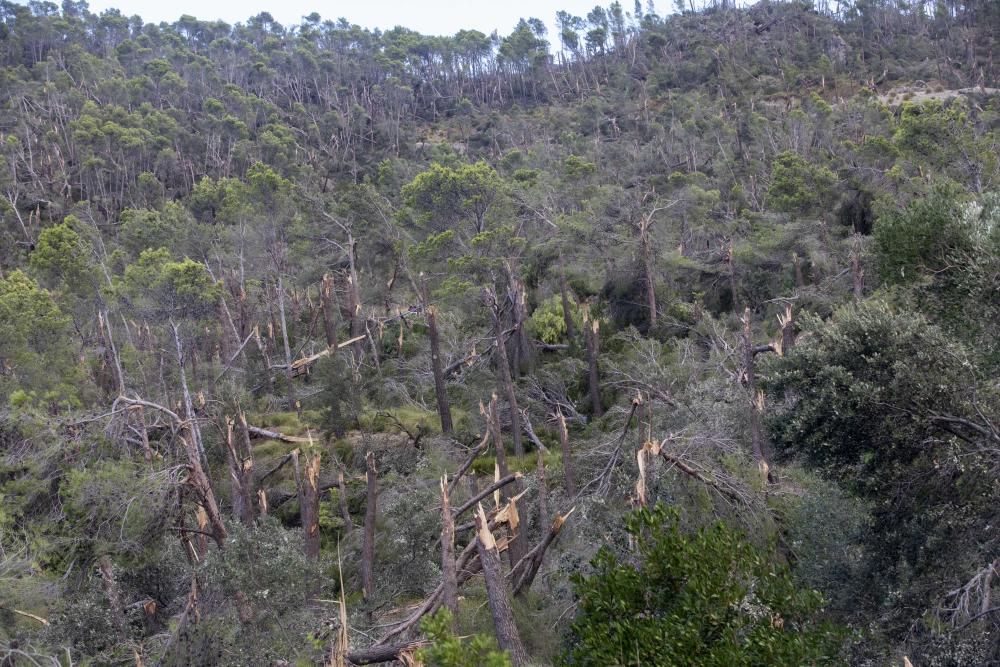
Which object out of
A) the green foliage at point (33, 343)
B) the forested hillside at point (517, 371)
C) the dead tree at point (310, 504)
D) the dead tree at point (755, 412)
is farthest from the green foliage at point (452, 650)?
the green foliage at point (33, 343)

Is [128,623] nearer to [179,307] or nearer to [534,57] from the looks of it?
[179,307]

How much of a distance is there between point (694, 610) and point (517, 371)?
2176cm

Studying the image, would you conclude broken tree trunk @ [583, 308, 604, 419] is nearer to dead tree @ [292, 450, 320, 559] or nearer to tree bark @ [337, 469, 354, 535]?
tree bark @ [337, 469, 354, 535]

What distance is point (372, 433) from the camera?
26000 mm

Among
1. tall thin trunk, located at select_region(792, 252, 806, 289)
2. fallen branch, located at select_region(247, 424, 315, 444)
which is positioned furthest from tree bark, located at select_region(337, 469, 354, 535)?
tall thin trunk, located at select_region(792, 252, 806, 289)

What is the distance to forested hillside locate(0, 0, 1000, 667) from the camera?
991 cm

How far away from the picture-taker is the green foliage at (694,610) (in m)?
6.82

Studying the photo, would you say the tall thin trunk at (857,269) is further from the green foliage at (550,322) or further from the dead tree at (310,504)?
the dead tree at (310,504)

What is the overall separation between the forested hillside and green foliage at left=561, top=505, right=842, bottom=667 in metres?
0.04

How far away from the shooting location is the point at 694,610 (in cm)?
702

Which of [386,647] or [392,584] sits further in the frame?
[392,584]

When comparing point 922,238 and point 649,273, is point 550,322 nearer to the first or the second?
point 649,273

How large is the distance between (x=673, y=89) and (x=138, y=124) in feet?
143

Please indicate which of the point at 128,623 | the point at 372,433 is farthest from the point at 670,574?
the point at 372,433
